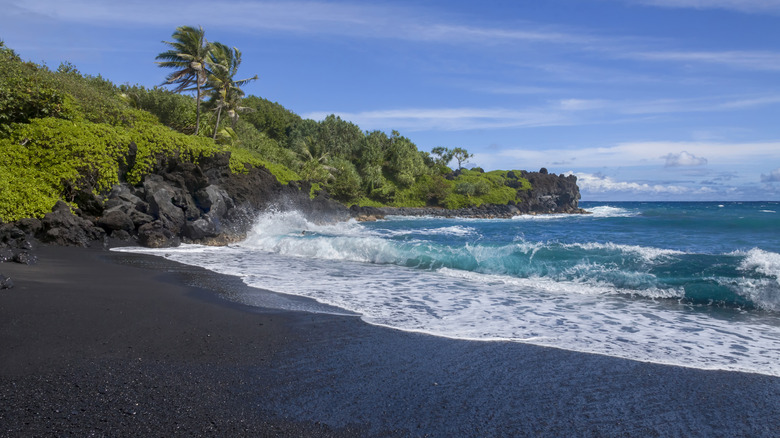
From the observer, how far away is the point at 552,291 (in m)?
9.95

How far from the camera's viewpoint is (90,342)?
15.7 feet

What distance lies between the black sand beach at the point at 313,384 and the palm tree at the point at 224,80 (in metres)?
29.6

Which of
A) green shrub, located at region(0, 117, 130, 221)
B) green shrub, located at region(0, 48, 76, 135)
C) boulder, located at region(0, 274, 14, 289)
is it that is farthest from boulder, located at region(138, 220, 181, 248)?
boulder, located at region(0, 274, 14, 289)

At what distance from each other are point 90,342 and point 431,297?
5.81 metres

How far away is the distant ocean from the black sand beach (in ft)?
2.87

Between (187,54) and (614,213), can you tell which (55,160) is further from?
(614,213)

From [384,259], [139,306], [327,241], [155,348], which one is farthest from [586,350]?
[327,241]

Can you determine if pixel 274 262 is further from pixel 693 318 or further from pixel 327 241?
pixel 693 318

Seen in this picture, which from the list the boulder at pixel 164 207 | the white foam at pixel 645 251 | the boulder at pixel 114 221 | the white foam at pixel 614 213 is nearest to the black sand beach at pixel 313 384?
the white foam at pixel 645 251

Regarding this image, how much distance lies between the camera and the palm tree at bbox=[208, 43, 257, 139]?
33125 mm

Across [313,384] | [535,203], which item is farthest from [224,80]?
[535,203]

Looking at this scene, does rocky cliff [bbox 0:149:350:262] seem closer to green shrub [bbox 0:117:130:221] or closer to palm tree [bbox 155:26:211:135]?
green shrub [bbox 0:117:130:221]

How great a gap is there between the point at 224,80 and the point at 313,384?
34421 mm

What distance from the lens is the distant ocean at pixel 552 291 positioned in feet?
19.9
